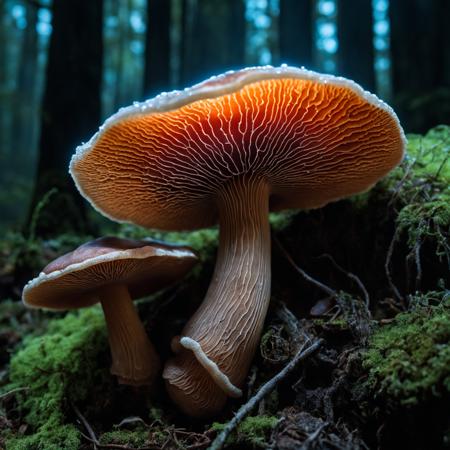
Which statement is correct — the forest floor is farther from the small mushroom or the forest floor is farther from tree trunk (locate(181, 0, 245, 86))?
tree trunk (locate(181, 0, 245, 86))

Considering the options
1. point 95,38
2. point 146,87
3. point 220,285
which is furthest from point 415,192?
point 146,87

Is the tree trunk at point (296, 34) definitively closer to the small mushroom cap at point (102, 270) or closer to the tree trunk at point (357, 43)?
the tree trunk at point (357, 43)

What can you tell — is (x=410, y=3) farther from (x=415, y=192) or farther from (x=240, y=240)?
(x=240, y=240)

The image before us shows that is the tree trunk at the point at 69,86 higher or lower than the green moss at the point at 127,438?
higher

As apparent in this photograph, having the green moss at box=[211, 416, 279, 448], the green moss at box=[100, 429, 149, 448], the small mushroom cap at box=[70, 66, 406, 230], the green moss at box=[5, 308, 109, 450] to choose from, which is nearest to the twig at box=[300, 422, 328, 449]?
the green moss at box=[211, 416, 279, 448]

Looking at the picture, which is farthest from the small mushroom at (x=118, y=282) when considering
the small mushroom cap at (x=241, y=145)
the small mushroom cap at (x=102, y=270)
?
the small mushroom cap at (x=241, y=145)

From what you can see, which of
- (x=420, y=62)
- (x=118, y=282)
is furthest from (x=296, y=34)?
(x=118, y=282)
